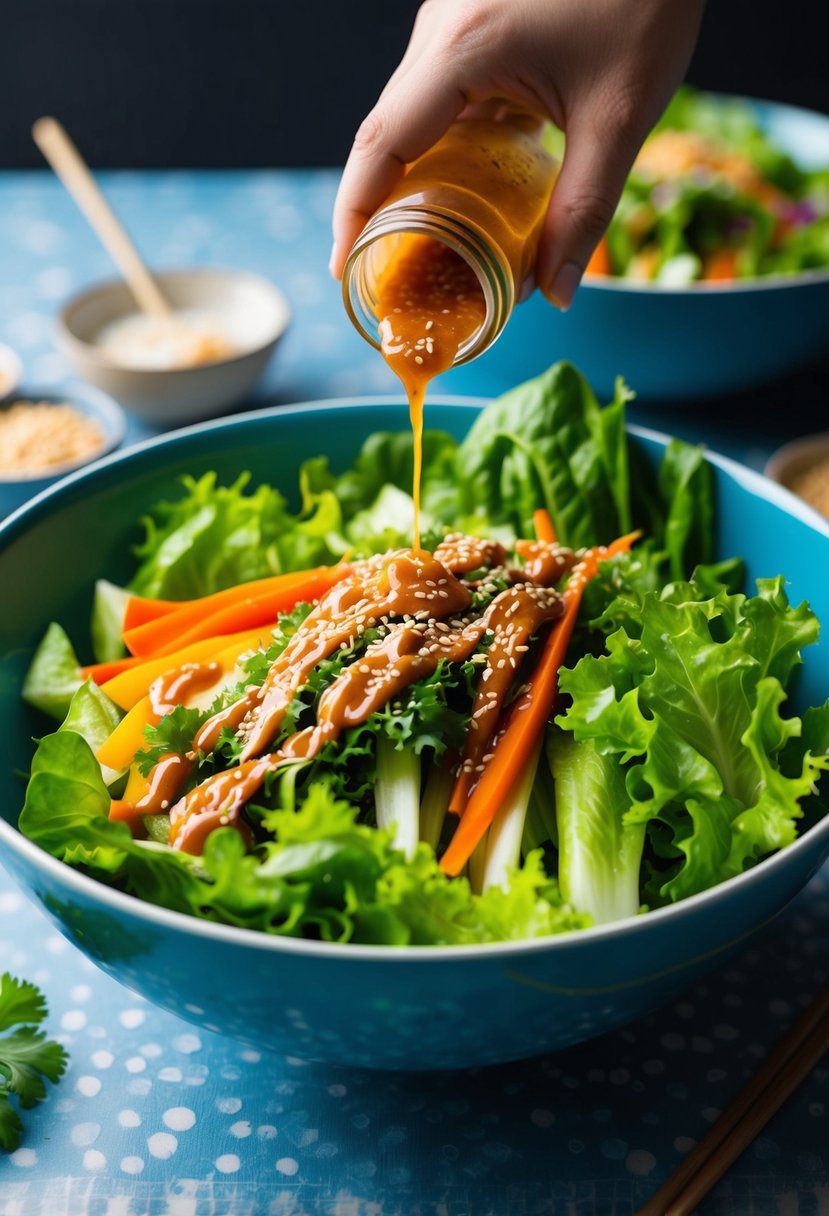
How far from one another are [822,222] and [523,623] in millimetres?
2414

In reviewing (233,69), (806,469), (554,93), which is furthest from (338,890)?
(233,69)

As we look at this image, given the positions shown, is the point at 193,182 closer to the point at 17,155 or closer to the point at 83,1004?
the point at 17,155

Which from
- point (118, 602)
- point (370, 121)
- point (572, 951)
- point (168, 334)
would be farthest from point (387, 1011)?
point (168, 334)

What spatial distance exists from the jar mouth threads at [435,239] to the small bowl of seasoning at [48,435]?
108 centimetres

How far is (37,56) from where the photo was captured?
5.91 m

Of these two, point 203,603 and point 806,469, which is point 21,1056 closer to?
point 203,603

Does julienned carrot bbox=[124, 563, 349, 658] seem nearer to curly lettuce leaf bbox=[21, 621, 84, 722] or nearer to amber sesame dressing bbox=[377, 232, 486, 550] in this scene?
curly lettuce leaf bbox=[21, 621, 84, 722]

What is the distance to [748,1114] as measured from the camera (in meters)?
1.58

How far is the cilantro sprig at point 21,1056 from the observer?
1.58 m

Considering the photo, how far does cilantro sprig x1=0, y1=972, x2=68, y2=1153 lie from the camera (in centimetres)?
158

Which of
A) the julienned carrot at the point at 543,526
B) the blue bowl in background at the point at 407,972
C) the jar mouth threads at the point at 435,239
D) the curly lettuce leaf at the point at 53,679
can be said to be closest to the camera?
the blue bowl in background at the point at 407,972

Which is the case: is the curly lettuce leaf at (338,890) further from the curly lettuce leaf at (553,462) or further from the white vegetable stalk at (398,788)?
the curly lettuce leaf at (553,462)

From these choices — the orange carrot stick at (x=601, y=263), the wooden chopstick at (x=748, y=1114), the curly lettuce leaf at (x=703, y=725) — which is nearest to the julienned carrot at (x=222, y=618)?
the curly lettuce leaf at (x=703, y=725)

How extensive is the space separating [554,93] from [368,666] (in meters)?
1.05
